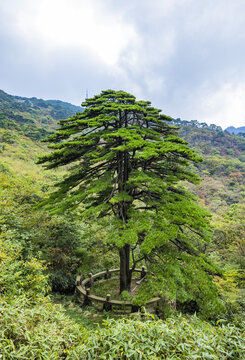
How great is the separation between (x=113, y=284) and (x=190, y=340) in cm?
703

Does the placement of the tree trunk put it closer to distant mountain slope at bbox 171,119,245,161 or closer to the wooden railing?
the wooden railing

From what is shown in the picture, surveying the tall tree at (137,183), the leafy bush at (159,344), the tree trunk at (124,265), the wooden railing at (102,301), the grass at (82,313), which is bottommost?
the grass at (82,313)

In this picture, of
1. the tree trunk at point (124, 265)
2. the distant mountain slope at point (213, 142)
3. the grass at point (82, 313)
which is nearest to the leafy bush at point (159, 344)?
the grass at point (82, 313)

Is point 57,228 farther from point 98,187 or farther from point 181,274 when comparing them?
point 181,274

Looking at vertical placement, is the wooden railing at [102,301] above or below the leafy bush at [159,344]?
below

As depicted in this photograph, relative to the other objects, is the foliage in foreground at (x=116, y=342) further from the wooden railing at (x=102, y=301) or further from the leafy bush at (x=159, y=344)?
the wooden railing at (x=102, y=301)

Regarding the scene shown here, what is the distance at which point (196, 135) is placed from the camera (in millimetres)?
64375

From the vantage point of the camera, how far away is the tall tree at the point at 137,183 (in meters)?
5.11

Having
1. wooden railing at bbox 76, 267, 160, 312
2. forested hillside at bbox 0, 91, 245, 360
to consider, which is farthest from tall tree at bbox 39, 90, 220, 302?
forested hillside at bbox 0, 91, 245, 360

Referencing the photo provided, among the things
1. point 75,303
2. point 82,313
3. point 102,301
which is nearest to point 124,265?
point 102,301

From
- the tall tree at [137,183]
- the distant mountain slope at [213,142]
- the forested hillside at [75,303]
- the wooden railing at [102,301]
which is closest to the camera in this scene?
the forested hillside at [75,303]

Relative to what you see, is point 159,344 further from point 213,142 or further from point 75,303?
point 213,142

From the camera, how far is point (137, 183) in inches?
206

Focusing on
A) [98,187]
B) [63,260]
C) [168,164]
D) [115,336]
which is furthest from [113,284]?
[115,336]
